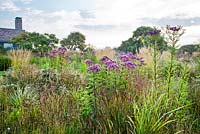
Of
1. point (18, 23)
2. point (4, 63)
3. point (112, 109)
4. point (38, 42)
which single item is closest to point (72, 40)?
point (38, 42)

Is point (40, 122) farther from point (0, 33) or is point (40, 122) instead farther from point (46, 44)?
point (0, 33)

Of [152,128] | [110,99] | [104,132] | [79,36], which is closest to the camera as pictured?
[152,128]

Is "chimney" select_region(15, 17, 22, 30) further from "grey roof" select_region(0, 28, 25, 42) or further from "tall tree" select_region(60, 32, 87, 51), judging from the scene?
"tall tree" select_region(60, 32, 87, 51)

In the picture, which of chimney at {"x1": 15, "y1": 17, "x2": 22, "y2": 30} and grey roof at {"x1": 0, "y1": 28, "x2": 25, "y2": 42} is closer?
grey roof at {"x1": 0, "y1": 28, "x2": 25, "y2": 42}

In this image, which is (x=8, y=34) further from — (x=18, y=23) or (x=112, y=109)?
(x=112, y=109)

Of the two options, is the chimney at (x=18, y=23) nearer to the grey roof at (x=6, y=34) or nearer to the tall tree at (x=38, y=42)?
the grey roof at (x=6, y=34)

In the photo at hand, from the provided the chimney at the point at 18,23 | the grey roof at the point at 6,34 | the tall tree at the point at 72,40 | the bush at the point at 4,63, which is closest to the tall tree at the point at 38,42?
the tall tree at the point at 72,40

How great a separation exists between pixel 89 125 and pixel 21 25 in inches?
1500

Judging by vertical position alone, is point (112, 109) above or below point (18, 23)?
below

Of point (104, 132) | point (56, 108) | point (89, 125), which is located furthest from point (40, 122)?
point (104, 132)

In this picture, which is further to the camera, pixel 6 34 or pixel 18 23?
pixel 18 23

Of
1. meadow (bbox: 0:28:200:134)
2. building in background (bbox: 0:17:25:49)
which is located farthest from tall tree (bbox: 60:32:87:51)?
meadow (bbox: 0:28:200:134)

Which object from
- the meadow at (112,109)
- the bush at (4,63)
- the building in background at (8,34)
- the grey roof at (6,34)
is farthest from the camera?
the grey roof at (6,34)

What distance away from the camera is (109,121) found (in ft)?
10.3
